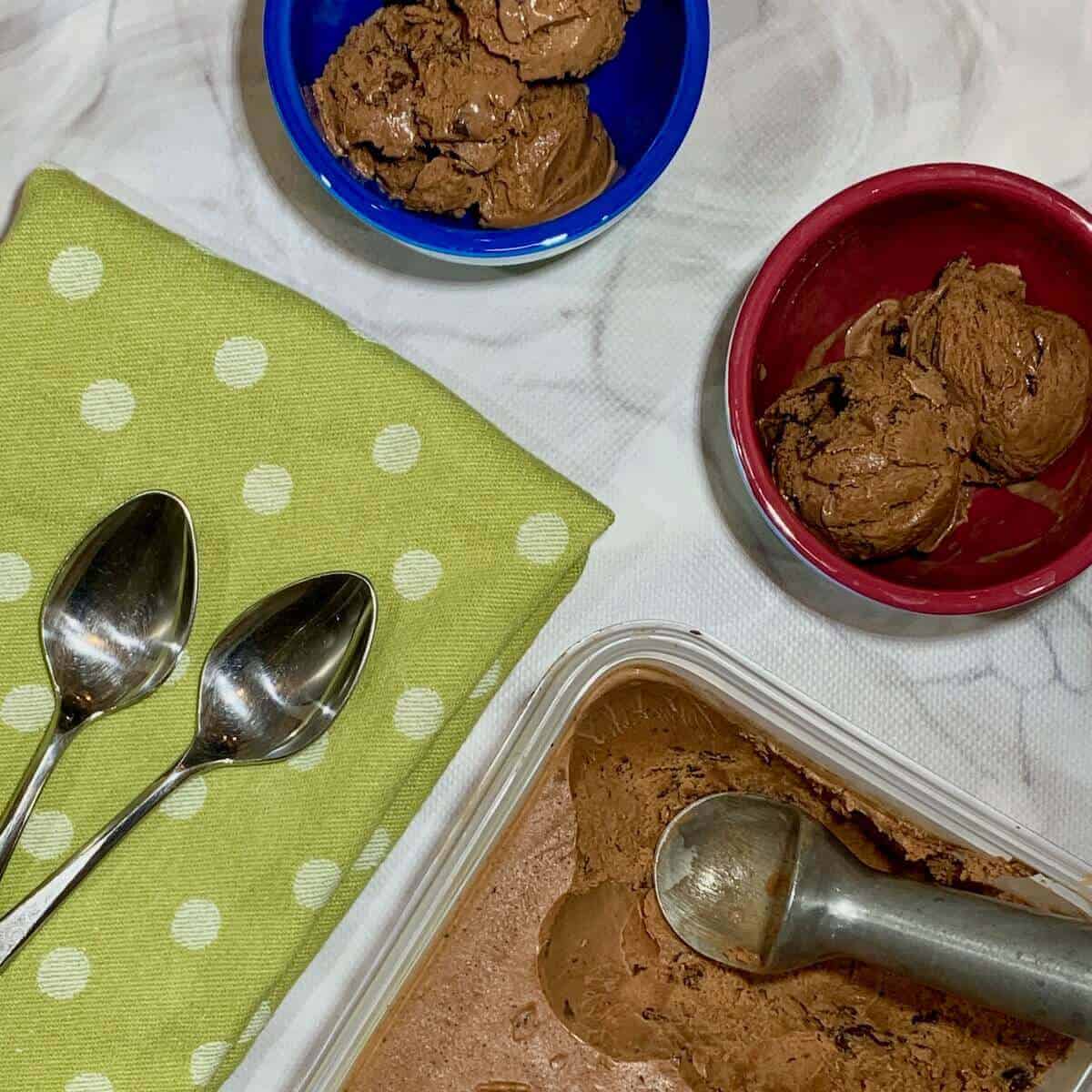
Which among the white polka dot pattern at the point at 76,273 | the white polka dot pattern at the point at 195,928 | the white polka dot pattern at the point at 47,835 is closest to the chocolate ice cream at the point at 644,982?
the white polka dot pattern at the point at 195,928

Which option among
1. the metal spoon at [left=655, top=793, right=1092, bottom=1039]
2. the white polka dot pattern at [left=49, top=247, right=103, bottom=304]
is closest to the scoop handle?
the metal spoon at [left=655, top=793, right=1092, bottom=1039]

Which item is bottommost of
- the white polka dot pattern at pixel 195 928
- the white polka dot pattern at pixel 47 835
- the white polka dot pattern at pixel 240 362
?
the white polka dot pattern at pixel 195 928

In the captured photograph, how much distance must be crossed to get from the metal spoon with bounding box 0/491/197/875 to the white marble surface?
24cm

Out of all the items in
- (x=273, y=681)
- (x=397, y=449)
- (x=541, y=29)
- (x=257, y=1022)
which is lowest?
(x=257, y=1022)

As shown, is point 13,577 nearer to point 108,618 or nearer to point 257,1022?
point 108,618

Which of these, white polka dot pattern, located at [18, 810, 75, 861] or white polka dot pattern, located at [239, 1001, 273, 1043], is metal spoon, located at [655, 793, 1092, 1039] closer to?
white polka dot pattern, located at [239, 1001, 273, 1043]

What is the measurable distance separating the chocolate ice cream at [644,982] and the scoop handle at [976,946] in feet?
0.22

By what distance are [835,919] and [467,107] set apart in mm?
615

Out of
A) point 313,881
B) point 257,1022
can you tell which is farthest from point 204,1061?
point 313,881

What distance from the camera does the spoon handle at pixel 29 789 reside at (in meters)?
0.85

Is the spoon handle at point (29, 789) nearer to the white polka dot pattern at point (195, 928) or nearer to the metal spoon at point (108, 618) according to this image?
the metal spoon at point (108, 618)

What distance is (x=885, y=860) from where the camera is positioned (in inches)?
35.5

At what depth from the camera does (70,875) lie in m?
0.85

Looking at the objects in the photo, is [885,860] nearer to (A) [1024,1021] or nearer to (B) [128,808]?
(A) [1024,1021]
